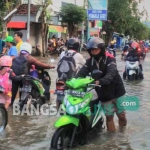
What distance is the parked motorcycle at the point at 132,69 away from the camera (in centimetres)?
1420

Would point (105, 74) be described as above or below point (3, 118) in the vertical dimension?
above

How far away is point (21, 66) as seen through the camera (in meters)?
7.96

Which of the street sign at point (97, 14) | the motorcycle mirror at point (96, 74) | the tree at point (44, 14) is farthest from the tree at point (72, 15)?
the motorcycle mirror at point (96, 74)

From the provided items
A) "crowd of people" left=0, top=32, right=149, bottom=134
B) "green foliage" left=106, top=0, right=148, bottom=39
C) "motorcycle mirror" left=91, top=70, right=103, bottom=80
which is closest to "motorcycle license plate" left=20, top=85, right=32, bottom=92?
"crowd of people" left=0, top=32, right=149, bottom=134

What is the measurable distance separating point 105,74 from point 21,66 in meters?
2.54

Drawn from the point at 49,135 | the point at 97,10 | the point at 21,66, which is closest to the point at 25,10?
the point at 97,10

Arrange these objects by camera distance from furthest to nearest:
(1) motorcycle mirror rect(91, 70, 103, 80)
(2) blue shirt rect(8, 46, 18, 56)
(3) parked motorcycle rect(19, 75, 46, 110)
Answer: (2) blue shirt rect(8, 46, 18, 56)
(3) parked motorcycle rect(19, 75, 46, 110)
(1) motorcycle mirror rect(91, 70, 103, 80)

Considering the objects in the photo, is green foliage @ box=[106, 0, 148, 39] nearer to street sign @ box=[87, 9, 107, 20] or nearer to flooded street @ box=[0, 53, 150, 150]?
street sign @ box=[87, 9, 107, 20]

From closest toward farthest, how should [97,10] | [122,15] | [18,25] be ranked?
[97,10] < [18,25] < [122,15]

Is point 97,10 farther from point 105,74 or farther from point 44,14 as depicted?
point 105,74

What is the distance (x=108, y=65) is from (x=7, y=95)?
195cm

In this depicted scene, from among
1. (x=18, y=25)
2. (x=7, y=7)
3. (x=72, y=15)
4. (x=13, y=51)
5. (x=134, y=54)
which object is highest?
(x=72, y=15)

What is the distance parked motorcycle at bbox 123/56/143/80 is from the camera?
1420cm

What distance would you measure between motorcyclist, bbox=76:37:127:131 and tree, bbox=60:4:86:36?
29.4 meters
